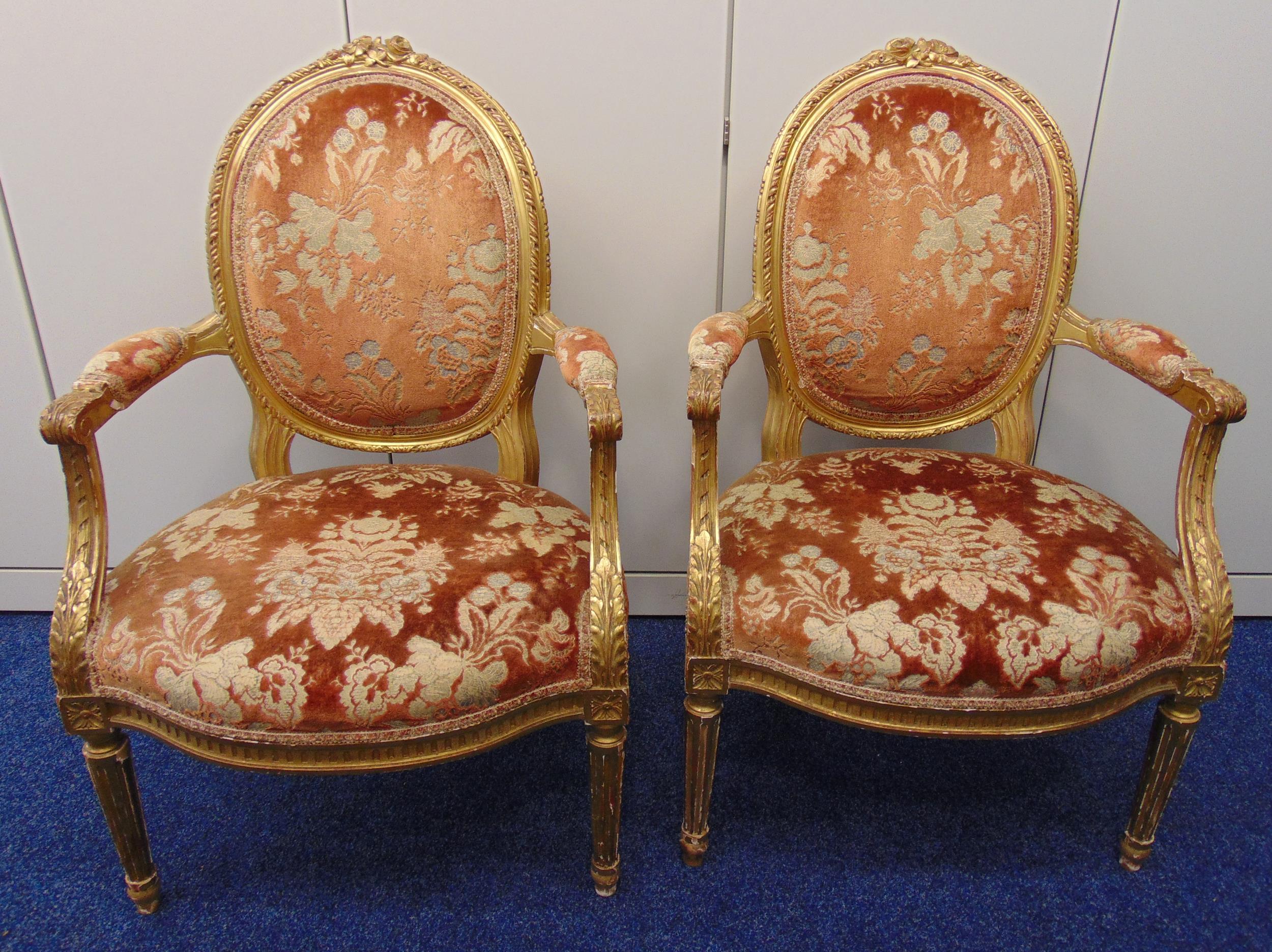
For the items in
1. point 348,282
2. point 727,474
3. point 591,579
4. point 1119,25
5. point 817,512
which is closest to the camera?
point 591,579

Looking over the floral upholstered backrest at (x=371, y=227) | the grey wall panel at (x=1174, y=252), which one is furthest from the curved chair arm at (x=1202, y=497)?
the floral upholstered backrest at (x=371, y=227)

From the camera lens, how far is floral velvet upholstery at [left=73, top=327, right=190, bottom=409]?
1082mm

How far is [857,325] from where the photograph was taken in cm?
135

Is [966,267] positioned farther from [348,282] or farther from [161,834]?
[161,834]

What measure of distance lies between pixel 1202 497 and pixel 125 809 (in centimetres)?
152

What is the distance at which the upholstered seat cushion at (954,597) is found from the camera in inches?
38.6

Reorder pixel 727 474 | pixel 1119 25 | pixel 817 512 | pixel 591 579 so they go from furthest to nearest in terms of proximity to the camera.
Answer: pixel 727 474
pixel 1119 25
pixel 817 512
pixel 591 579

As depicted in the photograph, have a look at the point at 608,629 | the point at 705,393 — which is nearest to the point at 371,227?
the point at 705,393

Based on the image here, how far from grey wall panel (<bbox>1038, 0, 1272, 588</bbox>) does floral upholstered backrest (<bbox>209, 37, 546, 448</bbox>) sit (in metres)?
1.10

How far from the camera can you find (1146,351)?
3.90ft

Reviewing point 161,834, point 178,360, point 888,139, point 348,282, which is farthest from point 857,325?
point 161,834

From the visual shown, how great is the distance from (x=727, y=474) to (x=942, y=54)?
2.86 feet

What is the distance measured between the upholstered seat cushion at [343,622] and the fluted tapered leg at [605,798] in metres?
0.10

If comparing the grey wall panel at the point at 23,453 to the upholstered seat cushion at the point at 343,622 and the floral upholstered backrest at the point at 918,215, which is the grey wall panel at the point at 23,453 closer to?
the upholstered seat cushion at the point at 343,622
